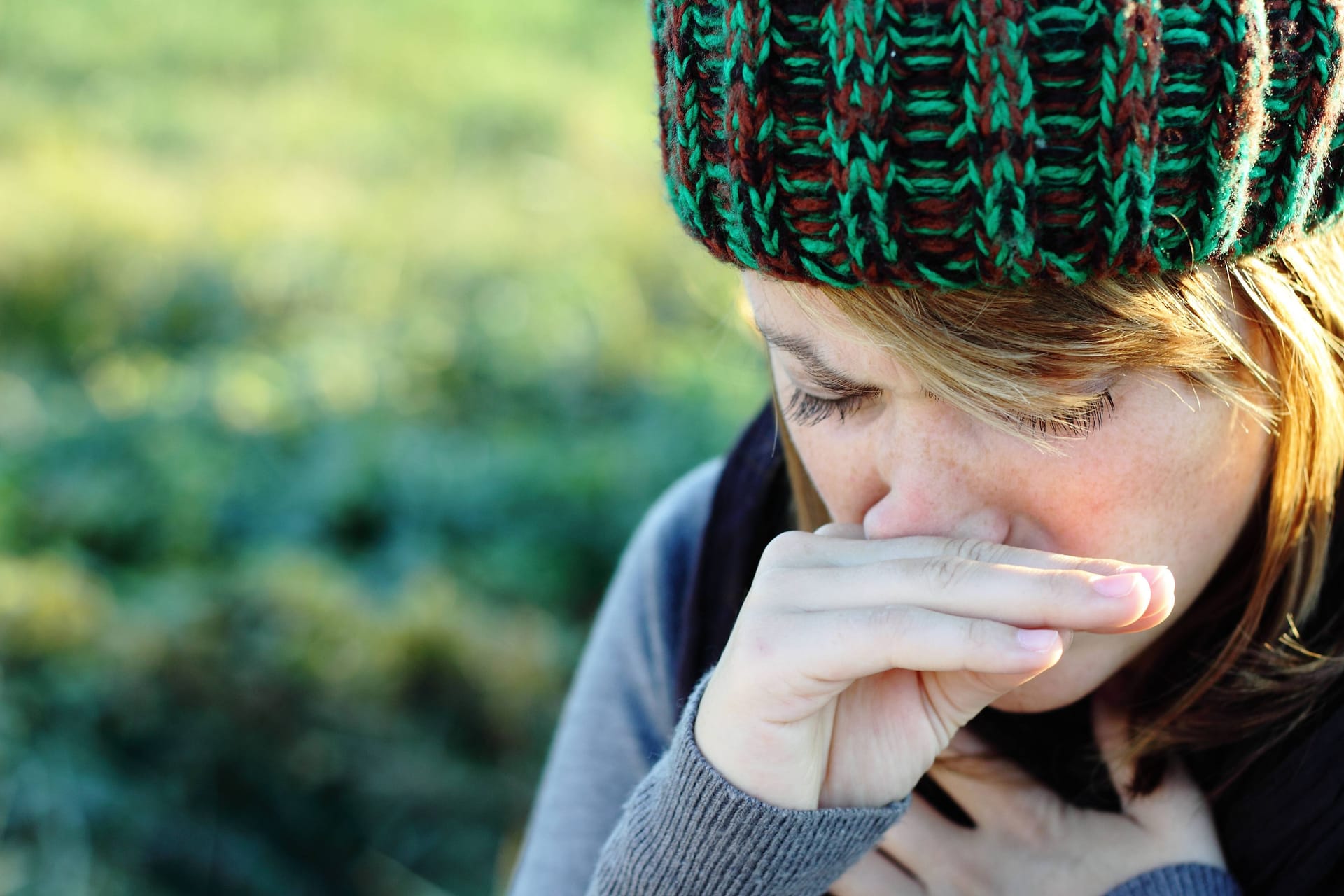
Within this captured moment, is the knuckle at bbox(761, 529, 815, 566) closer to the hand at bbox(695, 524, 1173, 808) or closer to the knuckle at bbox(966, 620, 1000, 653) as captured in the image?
the hand at bbox(695, 524, 1173, 808)

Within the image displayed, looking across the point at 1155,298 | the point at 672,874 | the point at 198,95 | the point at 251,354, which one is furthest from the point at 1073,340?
the point at 198,95

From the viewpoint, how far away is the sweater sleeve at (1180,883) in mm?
1446

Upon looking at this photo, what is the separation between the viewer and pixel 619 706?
202 centimetres

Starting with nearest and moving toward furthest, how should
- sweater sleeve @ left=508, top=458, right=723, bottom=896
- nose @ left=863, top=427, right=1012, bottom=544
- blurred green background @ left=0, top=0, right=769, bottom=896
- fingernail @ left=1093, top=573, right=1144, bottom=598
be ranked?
fingernail @ left=1093, top=573, right=1144, bottom=598
nose @ left=863, top=427, right=1012, bottom=544
sweater sleeve @ left=508, top=458, right=723, bottom=896
blurred green background @ left=0, top=0, right=769, bottom=896

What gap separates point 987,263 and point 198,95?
6.34m

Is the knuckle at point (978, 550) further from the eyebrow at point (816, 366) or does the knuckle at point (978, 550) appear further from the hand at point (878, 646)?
the eyebrow at point (816, 366)

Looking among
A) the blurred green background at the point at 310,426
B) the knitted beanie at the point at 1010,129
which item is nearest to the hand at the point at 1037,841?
the knitted beanie at the point at 1010,129

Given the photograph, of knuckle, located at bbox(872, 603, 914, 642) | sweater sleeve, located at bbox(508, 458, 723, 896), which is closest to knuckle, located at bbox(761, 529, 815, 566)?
knuckle, located at bbox(872, 603, 914, 642)

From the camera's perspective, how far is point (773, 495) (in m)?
1.92

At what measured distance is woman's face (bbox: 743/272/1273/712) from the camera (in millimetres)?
1217

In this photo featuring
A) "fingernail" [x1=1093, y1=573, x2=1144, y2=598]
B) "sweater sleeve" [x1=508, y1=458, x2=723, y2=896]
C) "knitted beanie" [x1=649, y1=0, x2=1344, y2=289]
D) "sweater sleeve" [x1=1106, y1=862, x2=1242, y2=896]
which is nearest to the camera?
"knitted beanie" [x1=649, y1=0, x2=1344, y2=289]

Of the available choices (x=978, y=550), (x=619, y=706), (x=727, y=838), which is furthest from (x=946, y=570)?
(x=619, y=706)

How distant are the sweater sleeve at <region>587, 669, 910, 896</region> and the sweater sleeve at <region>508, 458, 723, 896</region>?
50cm

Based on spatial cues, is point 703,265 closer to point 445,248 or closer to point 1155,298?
point 445,248
